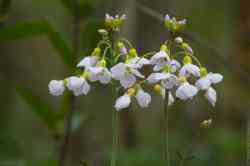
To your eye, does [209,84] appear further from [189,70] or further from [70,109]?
[70,109]

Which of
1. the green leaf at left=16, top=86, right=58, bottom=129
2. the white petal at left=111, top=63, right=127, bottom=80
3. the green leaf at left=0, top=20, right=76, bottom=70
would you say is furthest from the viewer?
the green leaf at left=16, top=86, right=58, bottom=129

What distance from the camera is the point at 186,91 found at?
54.4 inches

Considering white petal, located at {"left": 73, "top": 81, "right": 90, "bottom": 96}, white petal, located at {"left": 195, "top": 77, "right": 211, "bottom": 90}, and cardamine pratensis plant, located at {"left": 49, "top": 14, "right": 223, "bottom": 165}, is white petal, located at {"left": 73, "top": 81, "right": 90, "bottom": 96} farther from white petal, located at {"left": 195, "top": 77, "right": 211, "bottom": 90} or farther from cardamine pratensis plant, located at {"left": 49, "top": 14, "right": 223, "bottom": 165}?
white petal, located at {"left": 195, "top": 77, "right": 211, "bottom": 90}

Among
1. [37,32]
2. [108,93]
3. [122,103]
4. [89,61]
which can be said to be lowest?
[122,103]

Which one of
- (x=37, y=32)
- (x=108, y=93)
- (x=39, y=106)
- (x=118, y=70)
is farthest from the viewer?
(x=108, y=93)

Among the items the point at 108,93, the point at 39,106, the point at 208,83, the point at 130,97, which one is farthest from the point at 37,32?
the point at 108,93

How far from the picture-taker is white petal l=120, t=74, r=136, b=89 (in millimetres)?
1394

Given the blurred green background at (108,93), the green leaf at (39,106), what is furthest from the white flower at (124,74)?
the green leaf at (39,106)

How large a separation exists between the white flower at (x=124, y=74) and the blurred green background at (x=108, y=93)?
0.90 ft

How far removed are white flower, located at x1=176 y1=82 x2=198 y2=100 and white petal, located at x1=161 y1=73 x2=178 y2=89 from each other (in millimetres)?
19

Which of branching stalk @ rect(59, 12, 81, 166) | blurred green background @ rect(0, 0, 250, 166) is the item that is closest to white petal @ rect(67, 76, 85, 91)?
blurred green background @ rect(0, 0, 250, 166)

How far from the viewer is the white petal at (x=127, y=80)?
139 centimetres

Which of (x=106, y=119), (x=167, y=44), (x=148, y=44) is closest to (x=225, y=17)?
(x=148, y=44)

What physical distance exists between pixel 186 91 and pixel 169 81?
0.17 feet
